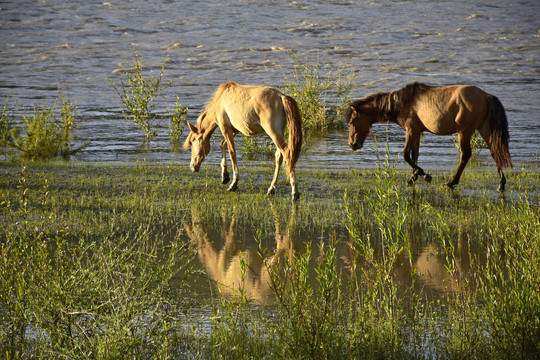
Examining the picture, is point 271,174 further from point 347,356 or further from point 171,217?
point 347,356

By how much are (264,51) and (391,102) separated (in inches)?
1158

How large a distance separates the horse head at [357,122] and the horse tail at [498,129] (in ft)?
6.73

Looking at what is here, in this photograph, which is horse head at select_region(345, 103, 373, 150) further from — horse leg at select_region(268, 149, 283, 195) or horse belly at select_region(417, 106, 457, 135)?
horse leg at select_region(268, 149, 283, 195)

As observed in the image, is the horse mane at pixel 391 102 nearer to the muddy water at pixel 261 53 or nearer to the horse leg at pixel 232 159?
the muddy water at pixel 261 53

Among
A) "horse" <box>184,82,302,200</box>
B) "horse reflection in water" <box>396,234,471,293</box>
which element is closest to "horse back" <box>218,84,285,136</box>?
"horse" <box>184,82,302,200</box>

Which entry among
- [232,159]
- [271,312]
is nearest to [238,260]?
[271,312]

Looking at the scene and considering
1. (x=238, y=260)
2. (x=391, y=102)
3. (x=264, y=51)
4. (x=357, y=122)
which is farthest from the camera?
(x=264, y=51)

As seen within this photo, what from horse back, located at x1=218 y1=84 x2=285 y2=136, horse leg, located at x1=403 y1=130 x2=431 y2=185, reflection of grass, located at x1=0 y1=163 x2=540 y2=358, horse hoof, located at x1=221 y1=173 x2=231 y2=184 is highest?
reflection of grass, located at x1=0 y1=163 x2=540 y2=358

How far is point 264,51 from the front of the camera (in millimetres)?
41219

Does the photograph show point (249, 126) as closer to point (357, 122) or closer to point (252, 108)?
point (252, 108)

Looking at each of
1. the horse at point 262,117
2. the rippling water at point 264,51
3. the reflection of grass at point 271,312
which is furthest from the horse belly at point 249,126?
the reflection of grass at point 271,312

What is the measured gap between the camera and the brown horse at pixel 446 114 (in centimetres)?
1172

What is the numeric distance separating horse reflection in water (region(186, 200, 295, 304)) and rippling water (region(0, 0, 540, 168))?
20.6ft

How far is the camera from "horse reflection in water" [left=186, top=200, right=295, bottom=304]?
6184mm
